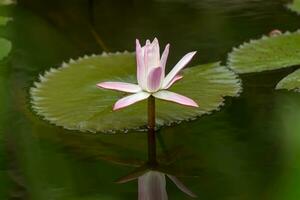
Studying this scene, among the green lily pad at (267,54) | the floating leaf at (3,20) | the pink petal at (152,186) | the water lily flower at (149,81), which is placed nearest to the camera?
the pink petal at (152,186)

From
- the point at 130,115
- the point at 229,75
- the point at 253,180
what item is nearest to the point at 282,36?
the point at 229,75

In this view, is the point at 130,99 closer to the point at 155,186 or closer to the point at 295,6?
the point at 155,186

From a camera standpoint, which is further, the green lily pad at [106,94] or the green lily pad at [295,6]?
the green lily pad at [295,6]

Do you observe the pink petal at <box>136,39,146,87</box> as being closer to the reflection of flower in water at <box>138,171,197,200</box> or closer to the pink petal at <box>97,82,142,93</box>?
the pink petal at <box>97,82,142,93</box>

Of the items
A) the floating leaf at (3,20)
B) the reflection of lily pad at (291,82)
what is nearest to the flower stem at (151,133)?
the reflection of lily pad at (291,82)

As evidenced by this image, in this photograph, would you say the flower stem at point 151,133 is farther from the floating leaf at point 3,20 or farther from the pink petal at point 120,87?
the floating leaf at point 3,20

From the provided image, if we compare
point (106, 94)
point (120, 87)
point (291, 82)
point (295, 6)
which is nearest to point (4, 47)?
point (106, 94)
